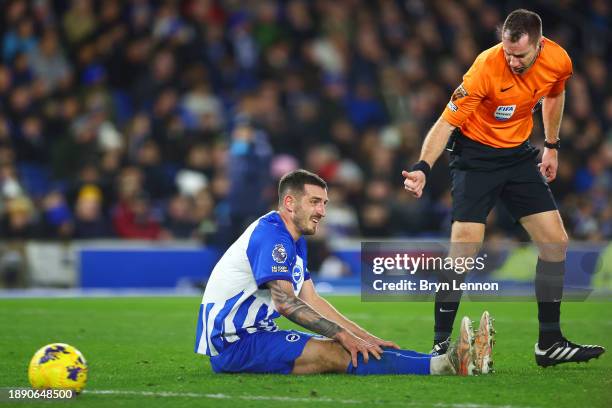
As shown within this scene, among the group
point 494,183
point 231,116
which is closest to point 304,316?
point 494,183

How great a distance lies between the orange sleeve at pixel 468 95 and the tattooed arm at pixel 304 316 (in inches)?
63.8

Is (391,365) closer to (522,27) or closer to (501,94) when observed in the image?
(501,94)

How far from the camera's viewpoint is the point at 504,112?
7414 millimetres

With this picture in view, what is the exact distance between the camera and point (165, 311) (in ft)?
39.3

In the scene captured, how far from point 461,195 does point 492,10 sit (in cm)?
1421

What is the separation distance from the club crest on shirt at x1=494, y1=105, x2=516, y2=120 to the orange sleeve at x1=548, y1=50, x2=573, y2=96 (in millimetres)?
406

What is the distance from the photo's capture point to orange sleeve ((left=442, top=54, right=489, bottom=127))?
23.7ft

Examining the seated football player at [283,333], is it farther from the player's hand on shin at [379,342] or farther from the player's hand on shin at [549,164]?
the player's hand on shin at [549,164]

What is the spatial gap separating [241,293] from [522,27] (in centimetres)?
238

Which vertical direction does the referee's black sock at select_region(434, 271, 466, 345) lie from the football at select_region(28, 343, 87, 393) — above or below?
above

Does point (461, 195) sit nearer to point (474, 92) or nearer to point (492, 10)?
point (474, 92)

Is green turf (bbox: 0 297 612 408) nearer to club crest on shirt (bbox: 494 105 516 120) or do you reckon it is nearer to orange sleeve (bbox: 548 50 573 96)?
club crest on shirt (bbox: 494 105 516 120)

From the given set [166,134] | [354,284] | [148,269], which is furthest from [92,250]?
[354,284]

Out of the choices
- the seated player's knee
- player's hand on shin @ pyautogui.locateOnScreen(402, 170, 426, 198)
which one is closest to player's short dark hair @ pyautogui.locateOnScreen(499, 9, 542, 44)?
player's hand on shin @ pyautogui.locateOnScreen(402, 170, 426, 198)
